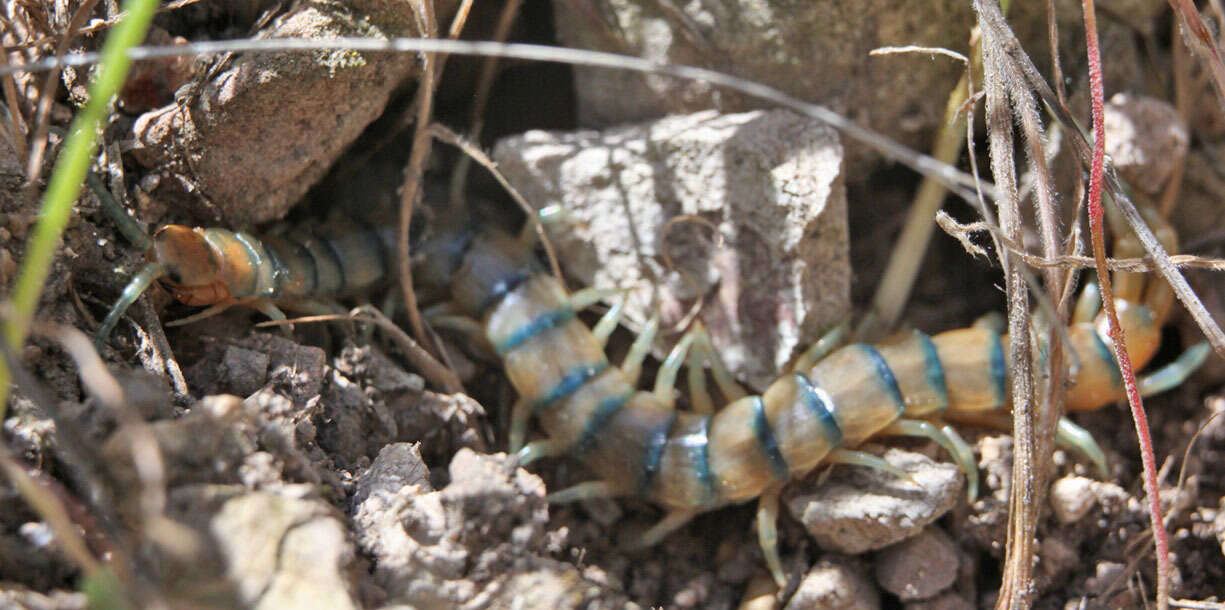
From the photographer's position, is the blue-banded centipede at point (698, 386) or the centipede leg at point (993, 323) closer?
the blue-banded centipede at point (698, 386)

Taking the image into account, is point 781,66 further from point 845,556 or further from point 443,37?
point 845,556

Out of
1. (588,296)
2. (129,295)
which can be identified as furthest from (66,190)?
(588,296)

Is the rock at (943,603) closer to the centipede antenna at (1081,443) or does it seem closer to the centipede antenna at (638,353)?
the centipede antenna at (1081,443)

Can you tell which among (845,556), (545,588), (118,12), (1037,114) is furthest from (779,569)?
(118,12)

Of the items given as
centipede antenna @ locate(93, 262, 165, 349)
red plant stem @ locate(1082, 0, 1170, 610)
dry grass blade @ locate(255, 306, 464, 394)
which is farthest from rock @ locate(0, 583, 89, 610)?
red plant stem @ locate(1082, 0, 1170, 610)

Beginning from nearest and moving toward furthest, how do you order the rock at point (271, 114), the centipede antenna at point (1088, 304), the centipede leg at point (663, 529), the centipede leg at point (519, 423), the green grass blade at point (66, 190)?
the green grass blade at point (66, 190) < the rock at point (271, 114) < the centipede leg at point (663, 529) < the centipede leg at point (519, 423) < the centipede antenna at point (1088, 304)

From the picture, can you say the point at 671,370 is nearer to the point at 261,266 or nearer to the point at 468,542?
the point at 468,542

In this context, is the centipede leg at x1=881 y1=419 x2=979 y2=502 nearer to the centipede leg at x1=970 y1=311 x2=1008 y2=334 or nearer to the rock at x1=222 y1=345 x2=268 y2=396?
the centipede leg at x1=970 y1=311 x2=1008 y2=334

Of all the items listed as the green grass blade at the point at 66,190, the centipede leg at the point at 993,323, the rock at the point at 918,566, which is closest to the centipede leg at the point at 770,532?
the rock at the point at 918,566
